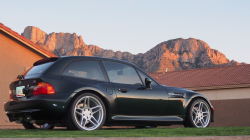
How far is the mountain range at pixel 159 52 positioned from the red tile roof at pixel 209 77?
60002mm

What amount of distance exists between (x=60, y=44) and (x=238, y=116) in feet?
468

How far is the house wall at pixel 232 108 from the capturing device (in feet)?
70.9

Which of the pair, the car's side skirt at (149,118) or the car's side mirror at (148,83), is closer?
the car's side skirt at (149,118)

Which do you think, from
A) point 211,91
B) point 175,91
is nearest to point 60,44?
point 211,91

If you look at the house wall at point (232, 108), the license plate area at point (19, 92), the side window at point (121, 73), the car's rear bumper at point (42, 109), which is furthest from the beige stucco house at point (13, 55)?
the house wall at point (232, 108)

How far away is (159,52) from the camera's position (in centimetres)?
12319

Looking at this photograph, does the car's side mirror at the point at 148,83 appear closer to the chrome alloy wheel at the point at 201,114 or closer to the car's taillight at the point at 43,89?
the chrome alloy wheel at the point at 201,114

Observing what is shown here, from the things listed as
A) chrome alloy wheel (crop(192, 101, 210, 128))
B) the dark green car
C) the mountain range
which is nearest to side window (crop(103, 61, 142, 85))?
the dark green car

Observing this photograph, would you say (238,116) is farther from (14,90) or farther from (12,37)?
(14,90)

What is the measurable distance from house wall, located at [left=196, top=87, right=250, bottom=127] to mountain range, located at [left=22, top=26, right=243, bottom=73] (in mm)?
70546

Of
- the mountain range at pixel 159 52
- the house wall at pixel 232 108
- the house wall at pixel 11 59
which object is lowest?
the house wall at pixel 232 108

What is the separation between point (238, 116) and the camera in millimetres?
21734

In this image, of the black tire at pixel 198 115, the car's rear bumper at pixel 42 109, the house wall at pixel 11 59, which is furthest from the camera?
the house wall at pixel 11 59

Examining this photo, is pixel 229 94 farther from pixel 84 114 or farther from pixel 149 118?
pixel 84 114
